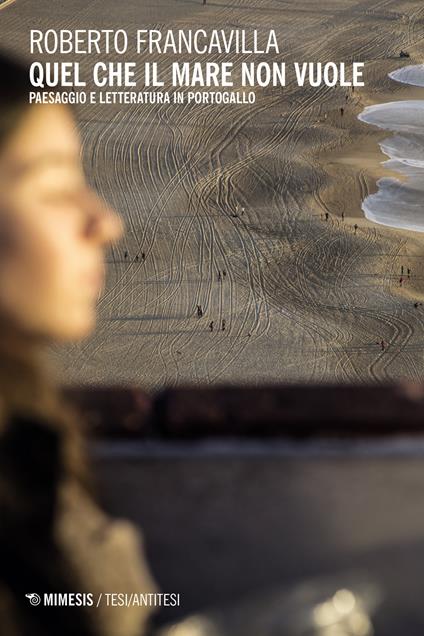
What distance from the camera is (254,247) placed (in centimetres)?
1614

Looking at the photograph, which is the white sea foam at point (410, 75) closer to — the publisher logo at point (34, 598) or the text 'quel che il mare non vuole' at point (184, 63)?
the text 'quel che il mare non vuole' at point (184, 63)

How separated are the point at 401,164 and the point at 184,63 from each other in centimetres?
822

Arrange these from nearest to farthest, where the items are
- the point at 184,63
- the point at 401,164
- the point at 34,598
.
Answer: the point at 34,598 < the point at 401,164 < the point at 184,63

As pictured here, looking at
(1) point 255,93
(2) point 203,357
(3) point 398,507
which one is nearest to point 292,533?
(3) point 398,507

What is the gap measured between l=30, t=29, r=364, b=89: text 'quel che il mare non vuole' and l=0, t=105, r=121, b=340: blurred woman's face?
2155cm

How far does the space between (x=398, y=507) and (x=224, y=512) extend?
29cm

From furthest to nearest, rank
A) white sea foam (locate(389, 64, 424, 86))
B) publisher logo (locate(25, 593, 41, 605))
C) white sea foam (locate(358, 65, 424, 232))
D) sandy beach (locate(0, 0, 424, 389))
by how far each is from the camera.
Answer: white sea foam (locate(389, 64, 424, 86)) < white sea foam (locate(358, 65, 424, 232)) < sandy beach (locate(0, 0, 424, 389)) < publisher logo (locate(25, 593, 41, 605))

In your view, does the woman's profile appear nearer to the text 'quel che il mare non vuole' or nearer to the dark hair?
the dark hair

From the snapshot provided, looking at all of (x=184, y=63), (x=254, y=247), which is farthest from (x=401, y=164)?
(x=184, y=63)

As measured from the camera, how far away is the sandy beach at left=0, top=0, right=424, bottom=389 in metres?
13.6

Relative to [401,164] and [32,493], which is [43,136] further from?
[401,164]

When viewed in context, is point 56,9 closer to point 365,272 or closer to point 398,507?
point 365,272

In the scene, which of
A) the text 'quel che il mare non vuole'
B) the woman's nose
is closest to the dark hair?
the woman's nose

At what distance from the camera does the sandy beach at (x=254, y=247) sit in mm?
13578
